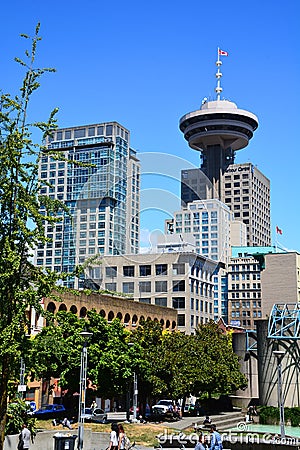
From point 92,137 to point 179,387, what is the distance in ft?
457

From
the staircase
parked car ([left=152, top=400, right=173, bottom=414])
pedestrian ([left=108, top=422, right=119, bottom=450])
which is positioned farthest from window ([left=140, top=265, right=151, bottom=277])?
pedestrian ([left=108, top=422, right=119, bottom=450])

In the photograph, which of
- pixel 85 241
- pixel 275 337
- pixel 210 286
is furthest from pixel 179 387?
pixel 85 241

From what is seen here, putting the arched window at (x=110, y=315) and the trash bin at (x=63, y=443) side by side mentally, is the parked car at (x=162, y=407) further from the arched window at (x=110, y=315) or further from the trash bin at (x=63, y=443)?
the trash bin at (x=63, y=443)

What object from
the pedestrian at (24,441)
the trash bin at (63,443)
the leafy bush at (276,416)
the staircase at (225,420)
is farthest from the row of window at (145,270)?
the pedestrian at (24,441)

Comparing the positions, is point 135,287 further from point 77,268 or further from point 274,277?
point 77,268

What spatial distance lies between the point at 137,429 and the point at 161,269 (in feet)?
261

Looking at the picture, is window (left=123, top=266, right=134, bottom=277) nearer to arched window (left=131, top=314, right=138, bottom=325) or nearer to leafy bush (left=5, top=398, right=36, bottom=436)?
arched window (left=131, top=314, right=138, bottom=325)

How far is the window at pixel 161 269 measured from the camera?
116m

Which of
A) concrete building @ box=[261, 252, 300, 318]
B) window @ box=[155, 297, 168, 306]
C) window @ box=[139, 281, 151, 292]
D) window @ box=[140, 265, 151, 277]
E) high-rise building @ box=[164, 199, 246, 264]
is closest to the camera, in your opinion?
concrete building @ box=[261, 252, 300, 318]

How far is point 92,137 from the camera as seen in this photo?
590 ft

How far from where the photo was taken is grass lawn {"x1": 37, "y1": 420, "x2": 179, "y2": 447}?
35.5m

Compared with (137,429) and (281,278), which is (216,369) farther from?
(281,278)

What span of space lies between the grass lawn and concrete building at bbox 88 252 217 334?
74611mm

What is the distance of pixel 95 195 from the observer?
172875 mm
